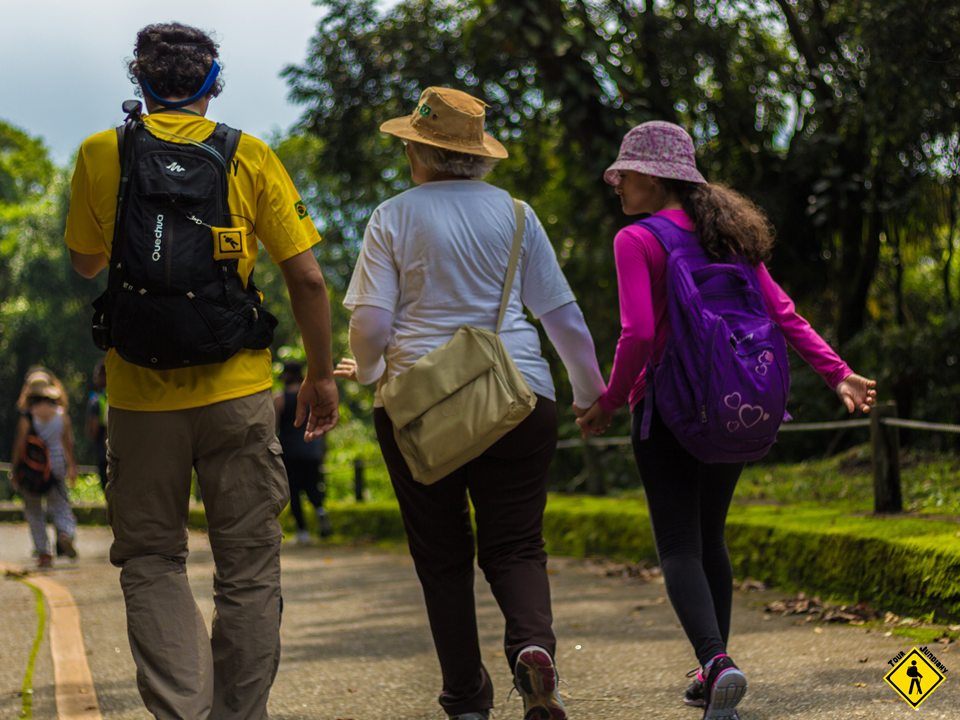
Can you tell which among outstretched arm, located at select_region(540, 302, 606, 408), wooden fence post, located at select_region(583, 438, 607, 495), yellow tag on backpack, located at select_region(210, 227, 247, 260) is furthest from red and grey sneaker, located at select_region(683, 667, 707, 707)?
wooden fence post, located at select_region(583, 438, 607, 495)

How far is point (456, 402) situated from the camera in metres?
Result: 2.88

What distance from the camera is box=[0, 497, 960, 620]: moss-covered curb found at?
177 inches

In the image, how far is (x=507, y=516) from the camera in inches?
119

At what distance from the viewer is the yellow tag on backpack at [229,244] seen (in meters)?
2.77

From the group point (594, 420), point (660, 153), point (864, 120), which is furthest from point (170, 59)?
point (864, 120)

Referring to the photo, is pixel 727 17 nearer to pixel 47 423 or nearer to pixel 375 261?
pixel 47 423

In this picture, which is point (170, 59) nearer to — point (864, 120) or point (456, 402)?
point (456, 402)

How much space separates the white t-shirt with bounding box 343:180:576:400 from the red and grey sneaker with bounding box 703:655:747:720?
0.93 m

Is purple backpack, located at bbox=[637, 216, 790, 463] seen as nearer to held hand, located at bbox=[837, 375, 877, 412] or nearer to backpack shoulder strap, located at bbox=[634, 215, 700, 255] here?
backpack shoulder strap, located at bbox=[634, 215, 700, 255]

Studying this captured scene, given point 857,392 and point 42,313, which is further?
point 42,313

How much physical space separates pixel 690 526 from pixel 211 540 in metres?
1.47

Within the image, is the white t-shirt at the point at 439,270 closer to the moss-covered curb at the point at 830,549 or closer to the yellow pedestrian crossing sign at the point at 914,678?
the yellow pedestrian crossing sign at the point at 914,678

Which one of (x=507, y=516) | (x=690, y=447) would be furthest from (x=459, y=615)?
(x=690, y=447)

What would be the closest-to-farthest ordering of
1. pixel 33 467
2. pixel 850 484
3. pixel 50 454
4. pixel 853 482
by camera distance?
1. pixel 850 484
2. pixel 853 482
3. pixel 33 467
4. pixel 50 454
